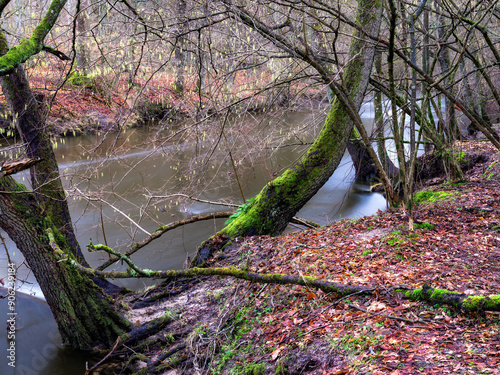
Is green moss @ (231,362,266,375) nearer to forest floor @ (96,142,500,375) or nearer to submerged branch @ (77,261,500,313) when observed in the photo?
forest floor @ (96,142,500,375)

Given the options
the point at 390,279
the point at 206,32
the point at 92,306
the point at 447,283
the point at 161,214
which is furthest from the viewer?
the point at 161,214

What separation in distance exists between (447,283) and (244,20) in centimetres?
381

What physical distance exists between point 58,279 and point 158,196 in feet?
7.77

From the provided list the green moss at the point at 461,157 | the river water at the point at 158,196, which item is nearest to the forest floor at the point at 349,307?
the river water at the point at 158,196

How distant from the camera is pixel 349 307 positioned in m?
3.64

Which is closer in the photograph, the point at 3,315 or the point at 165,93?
the point at 3,315

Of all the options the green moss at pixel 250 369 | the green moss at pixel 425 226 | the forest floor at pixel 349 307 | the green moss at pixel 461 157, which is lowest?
the green moss at pixel 250 369

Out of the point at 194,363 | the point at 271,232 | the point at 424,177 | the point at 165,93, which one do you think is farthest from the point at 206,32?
the point at 424,177

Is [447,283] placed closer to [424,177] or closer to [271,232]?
[271,232]

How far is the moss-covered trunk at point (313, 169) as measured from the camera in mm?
6191

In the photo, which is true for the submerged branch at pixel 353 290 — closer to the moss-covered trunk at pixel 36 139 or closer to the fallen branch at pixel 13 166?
the fallen branch at pixel 13 166

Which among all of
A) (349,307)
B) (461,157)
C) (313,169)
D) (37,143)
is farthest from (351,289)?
(461,157)

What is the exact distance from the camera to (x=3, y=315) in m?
6.63

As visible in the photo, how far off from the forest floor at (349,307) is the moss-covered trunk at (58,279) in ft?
1.52
